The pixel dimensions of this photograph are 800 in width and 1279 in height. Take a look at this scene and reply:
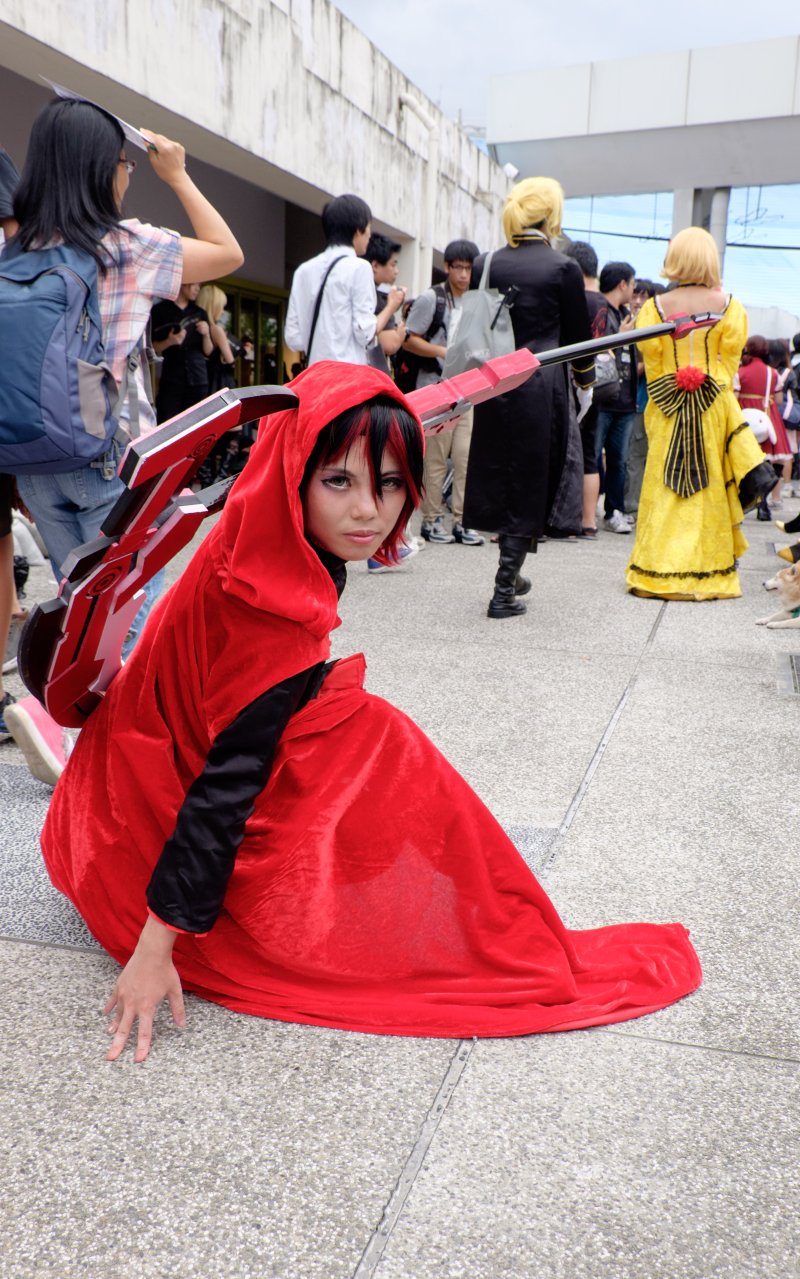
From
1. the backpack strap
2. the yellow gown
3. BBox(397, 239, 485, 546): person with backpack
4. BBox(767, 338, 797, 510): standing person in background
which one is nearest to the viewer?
the yellow gown

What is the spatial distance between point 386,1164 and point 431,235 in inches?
542

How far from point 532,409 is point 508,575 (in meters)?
0.80

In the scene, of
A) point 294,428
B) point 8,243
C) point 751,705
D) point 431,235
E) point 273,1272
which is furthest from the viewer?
point 431,235

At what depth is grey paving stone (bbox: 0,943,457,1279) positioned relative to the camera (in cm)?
141

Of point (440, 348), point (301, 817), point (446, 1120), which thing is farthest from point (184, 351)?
point (446, 1120)

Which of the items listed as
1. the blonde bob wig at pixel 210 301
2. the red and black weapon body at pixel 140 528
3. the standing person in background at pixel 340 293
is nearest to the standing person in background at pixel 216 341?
the blonde bob wig at pixel 210 301

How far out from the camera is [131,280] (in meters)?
2.86

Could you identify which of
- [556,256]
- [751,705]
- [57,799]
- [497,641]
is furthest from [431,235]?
[57,799]

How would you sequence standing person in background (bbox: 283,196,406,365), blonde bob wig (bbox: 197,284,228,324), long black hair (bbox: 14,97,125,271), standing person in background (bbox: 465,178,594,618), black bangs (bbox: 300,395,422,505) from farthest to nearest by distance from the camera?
blonde bob wig (bbox: 197,284,228,324) → standing person in background (bbox: 283,196,406,365) → standing person in background (bbox: 465,178,594,618) → long black hair (bbox: 14,97,125,271) → black bangs (bbox: 300,395,422,505)

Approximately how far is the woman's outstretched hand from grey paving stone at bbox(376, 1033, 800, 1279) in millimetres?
499

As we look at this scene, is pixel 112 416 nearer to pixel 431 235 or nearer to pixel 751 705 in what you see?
pixel 751 705

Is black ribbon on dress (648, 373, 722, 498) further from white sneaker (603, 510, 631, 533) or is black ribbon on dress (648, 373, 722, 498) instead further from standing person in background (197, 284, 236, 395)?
standing person in background (197, 284, 236, 395)

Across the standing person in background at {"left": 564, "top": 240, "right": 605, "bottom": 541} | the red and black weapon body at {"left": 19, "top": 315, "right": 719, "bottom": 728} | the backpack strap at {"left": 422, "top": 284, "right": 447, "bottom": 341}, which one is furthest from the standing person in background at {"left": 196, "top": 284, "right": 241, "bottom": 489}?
the red and black weapon body at {"left": 19, "top": 315, "right": 719, "bottom": 728}

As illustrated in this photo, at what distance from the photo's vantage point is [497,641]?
16.5 feet
